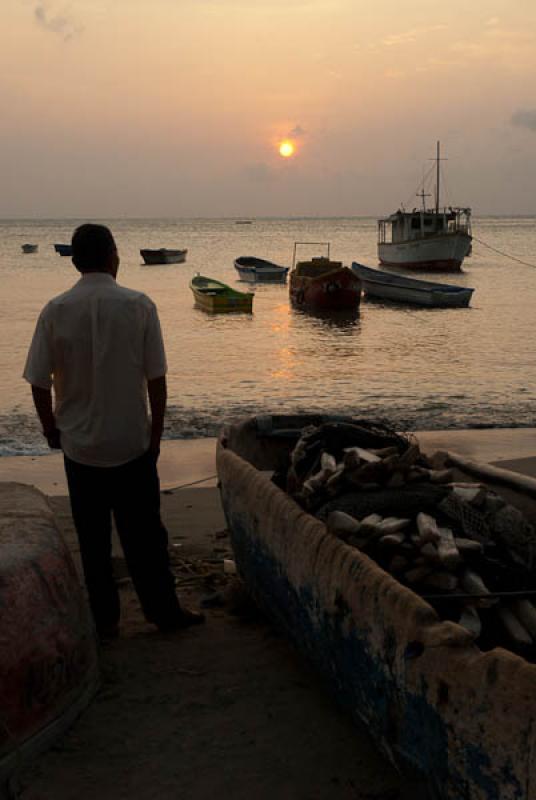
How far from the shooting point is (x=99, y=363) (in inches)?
178

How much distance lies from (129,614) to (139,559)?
28.7 inches

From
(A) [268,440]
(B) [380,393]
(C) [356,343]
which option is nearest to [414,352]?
(C) [356,343]

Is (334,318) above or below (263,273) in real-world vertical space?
below

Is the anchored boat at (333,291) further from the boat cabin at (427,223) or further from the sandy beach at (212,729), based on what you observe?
the sandy beach at (212,729)

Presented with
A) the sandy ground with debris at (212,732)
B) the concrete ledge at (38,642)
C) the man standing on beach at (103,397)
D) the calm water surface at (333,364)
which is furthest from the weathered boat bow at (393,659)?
the calm water surface at (333,364)

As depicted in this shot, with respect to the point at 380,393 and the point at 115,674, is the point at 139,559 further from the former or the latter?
the point at 380,393

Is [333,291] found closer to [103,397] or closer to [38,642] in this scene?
[103,397]

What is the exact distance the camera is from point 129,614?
5.47 m

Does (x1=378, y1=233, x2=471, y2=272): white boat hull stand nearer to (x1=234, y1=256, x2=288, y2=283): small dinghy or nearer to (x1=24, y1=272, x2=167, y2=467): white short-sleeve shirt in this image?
(x1=234, y1=256, x2=288, y2=283): small dinghy

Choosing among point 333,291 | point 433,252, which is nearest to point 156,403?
point 333,291

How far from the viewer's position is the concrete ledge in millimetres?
3697

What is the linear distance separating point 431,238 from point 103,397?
5207cm

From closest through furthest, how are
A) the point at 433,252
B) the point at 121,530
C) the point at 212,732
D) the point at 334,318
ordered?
1. the point at 212,732
2. the point at 121,530
3. the point at 334,318
4. the point at 433,252

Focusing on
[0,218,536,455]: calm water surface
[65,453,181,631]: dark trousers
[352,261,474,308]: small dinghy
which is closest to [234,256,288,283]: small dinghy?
[0,218,536,455]: calm water surface
